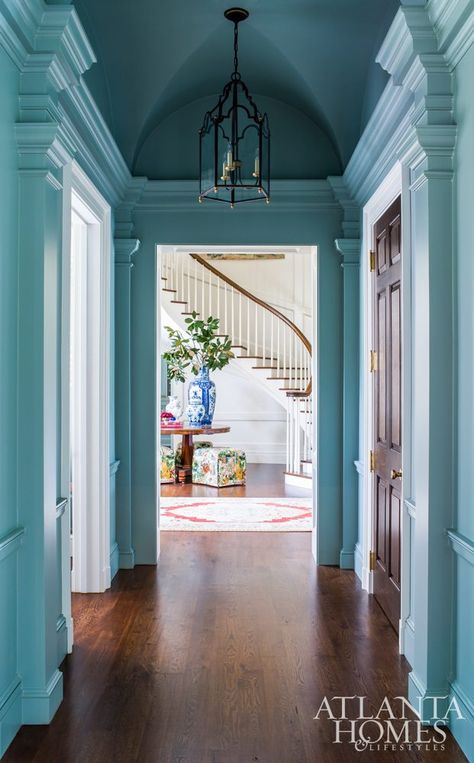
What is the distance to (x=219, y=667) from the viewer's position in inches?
117

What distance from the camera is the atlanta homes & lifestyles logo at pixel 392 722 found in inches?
92.2

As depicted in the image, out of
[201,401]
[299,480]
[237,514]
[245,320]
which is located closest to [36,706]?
[237,514]

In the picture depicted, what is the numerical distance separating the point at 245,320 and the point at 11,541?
711 centimetres

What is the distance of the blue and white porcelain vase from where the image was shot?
26.7 feet

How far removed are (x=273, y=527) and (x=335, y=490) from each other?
1297 mm

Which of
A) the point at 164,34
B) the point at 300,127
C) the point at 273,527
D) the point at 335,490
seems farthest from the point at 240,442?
the point at 164,34

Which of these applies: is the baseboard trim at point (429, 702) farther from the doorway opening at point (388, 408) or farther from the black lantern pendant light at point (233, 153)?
the black lantern pendant light at point (233, 153)

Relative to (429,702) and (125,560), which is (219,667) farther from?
(125,560)

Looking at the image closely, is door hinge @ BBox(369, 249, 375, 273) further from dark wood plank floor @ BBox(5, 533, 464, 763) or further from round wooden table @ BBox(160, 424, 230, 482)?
round wooden table @ BBox(160, 424, 230, 482)

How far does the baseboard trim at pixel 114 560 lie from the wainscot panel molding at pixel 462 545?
2486mm

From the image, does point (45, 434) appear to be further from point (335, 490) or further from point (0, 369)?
point (335, 490)

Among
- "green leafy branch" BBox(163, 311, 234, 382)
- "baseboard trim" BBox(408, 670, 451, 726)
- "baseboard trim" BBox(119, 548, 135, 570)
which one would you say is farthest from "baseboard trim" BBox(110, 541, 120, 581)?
"green leafy branch" BBox(163, 311, 234, 382)

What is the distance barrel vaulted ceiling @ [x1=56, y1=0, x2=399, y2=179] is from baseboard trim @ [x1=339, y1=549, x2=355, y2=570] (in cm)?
270

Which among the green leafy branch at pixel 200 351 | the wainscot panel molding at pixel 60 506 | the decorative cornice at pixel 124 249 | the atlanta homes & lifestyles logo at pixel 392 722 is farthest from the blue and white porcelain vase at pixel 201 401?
the atlanta homes & lifestyles logo at pixel 392 722
